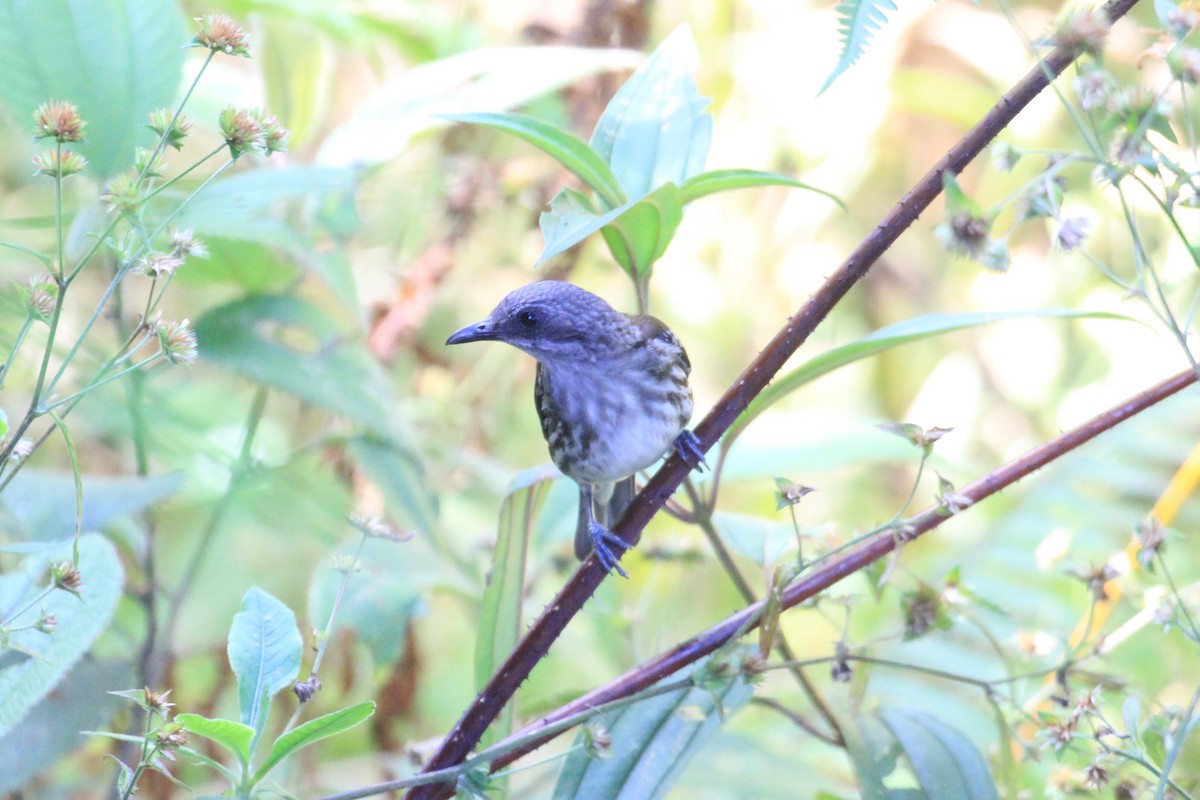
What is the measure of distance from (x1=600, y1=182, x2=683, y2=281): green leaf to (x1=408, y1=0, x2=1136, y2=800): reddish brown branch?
0.23 metres

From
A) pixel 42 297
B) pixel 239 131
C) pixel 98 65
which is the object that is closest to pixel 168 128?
pixel 239 131

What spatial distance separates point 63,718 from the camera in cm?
191

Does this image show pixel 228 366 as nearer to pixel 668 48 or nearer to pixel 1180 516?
pixel 668 48

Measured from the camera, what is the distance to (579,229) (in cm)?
114

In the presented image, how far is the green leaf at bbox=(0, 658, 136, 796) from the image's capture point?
1746mm

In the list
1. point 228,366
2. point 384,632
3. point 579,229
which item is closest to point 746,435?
point 384,632

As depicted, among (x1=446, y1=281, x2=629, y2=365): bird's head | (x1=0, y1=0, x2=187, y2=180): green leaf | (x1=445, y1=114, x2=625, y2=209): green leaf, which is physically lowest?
(x1=445, y1=114, x2=625, y2=209): green leaf

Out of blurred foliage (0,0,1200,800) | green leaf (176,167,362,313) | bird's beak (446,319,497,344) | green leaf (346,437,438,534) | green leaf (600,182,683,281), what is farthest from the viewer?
green leaf (346,437,438,534)

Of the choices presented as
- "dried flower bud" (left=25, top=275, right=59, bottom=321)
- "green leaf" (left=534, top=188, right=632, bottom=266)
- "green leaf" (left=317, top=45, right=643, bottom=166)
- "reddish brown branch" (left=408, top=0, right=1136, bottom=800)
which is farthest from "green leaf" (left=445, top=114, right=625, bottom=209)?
"green leaf" (left=317, top=45, right=643, bottom=166)

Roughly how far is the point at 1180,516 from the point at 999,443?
3.21 ft

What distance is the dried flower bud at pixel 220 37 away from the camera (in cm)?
110

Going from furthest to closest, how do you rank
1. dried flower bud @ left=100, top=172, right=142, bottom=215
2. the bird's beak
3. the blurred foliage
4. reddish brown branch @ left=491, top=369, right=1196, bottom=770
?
the bird's beak
the blurred foliage
reddish brown branch @ left=491, top=369, right=1196, bottom=770
dried flower bud @ left=100, top=172, right=142, bottom=215

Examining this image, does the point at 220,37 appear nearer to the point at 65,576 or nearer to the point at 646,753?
the point at 65,576

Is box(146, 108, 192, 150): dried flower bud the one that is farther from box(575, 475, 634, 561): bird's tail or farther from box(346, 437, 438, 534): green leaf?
box(575, 475, 634, 561): bird's tail
